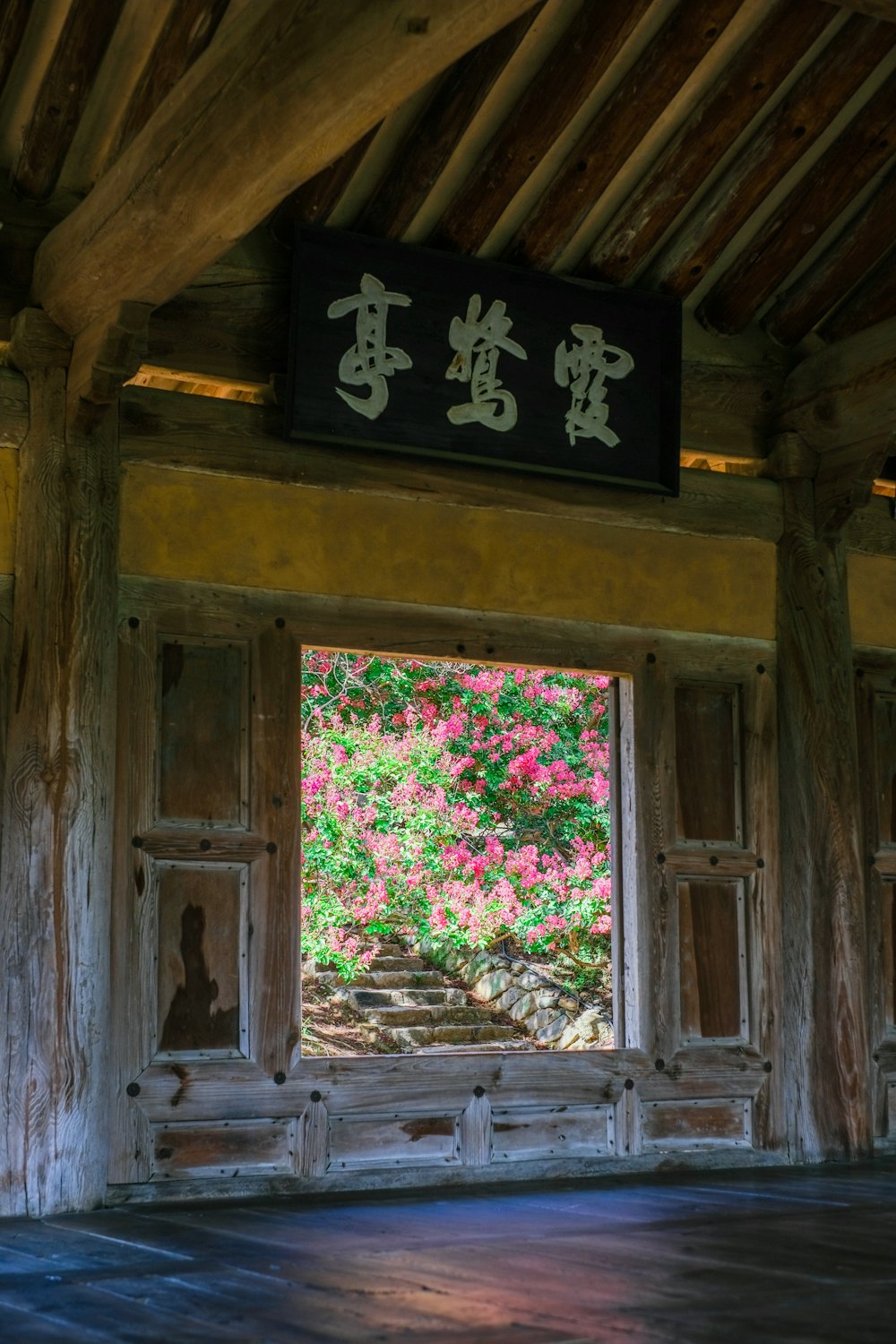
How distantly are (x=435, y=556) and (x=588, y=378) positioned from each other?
0.84m

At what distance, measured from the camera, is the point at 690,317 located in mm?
5793

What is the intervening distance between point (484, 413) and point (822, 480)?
145 cm

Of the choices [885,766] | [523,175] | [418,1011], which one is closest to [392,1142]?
[885,766]

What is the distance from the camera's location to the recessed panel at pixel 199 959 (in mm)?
4668

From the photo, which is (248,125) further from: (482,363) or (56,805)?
(56,805)

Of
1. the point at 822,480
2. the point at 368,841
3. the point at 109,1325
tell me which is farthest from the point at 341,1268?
the point at 368,841

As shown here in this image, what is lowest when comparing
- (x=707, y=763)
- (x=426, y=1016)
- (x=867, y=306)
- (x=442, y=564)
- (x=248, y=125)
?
(x=426, y=1016)

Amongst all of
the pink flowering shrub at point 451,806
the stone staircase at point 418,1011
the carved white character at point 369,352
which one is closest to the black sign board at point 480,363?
the carved white character at point 369,352

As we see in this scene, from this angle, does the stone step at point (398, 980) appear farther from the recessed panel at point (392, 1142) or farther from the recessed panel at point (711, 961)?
the recessed panel at point (392, 1142)

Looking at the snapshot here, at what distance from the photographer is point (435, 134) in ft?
16.0

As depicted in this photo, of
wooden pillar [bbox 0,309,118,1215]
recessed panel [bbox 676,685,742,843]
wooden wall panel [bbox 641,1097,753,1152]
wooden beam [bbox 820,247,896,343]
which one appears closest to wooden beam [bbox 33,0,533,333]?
wooden pillar [bbox 0,309,118,1215]

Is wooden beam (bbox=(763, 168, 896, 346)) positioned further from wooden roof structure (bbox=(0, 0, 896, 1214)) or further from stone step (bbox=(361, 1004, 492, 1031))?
stone step (bbox=(361, 1004, 492, 1031))

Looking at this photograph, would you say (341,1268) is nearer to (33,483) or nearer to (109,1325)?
(109,1325)

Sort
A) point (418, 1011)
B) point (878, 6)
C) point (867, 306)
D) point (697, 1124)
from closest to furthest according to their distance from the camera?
1. point (878, 6)
2. point (697, 1124)
3. point (867, 306)
4. point (418, 1011)
